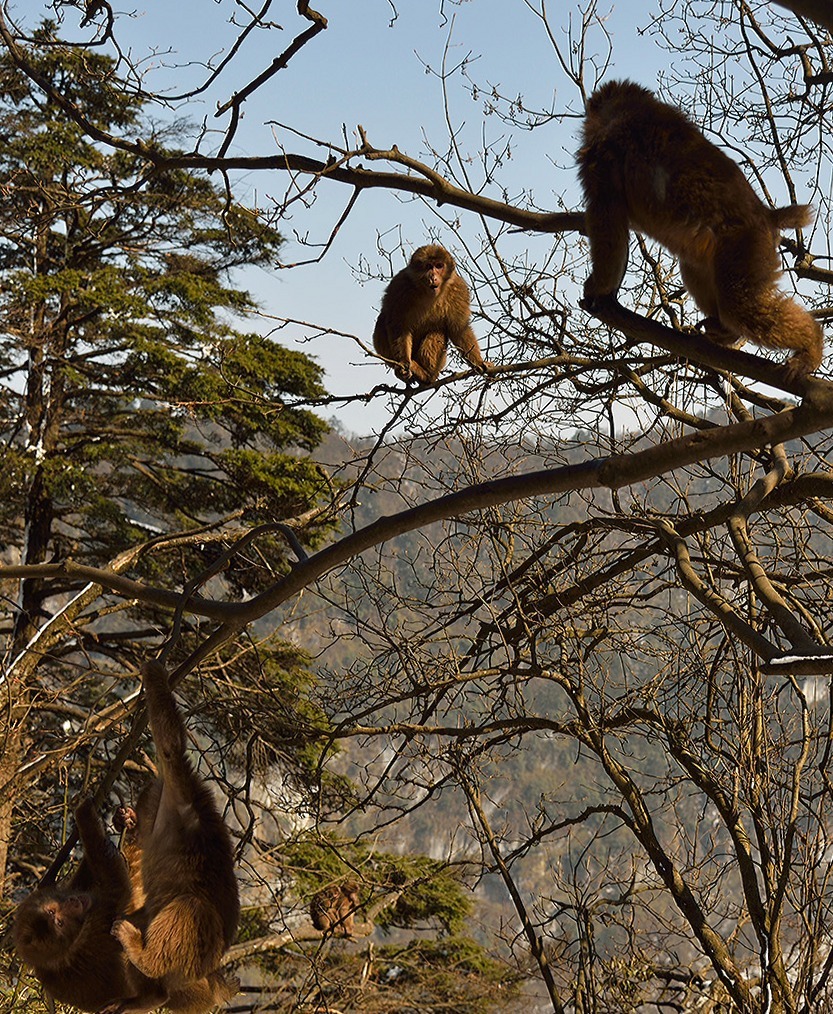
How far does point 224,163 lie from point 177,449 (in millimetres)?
12127

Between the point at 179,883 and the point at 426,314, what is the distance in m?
4.87

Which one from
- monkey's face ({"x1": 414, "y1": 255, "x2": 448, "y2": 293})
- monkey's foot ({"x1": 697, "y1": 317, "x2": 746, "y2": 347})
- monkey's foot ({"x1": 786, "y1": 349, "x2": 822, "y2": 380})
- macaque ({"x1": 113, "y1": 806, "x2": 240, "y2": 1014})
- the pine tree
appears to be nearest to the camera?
macaque ({"x1": 113, "y1": 806, "x2": 240, "y2": 1014})

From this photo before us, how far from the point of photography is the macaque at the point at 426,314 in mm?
7207

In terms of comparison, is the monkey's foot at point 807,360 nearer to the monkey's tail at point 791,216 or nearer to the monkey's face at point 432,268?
the monkey's tail at point 791,216

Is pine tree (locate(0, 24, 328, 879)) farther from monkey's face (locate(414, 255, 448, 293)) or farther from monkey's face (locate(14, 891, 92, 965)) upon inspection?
monkey's face (locate(14, 891, 92, 965))

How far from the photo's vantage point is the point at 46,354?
50.0 ft

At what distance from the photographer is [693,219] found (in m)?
4.42

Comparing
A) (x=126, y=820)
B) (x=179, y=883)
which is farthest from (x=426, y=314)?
(x=179, y=883)

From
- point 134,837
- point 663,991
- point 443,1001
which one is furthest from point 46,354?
point 134,837

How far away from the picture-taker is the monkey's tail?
457 centimetres

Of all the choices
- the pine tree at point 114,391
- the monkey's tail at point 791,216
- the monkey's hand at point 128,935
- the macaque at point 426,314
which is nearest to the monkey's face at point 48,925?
the monkey's hand at point 128,935

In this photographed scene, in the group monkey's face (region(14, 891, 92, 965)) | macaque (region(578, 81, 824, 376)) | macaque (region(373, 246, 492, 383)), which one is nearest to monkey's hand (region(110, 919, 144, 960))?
monkey's face (region(14, 891, 92, 965))

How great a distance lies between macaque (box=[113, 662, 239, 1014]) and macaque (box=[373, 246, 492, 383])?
4365 mm

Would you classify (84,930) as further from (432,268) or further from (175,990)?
(432,268)
